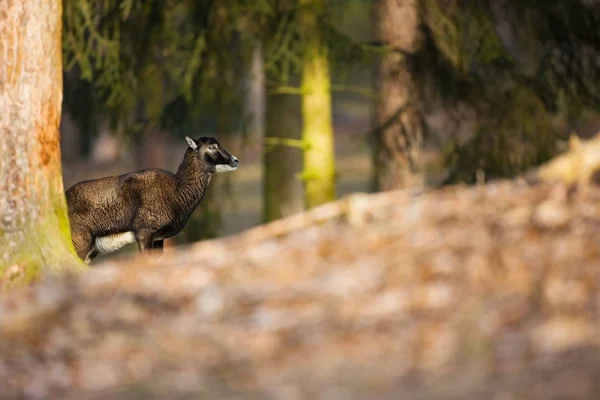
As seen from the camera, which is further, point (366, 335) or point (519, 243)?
point (519, 243)

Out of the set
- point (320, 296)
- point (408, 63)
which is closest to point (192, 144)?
point (408, 63)

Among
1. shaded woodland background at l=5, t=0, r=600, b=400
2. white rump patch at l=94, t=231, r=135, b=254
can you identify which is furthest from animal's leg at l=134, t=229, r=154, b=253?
shaded woodland background at l=5, t=0, r=600, b=400

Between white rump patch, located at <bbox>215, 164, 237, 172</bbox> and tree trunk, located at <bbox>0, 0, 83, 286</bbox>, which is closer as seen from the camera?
tree trunk, located at <bbox>0, 0, 83, 286</bbox>

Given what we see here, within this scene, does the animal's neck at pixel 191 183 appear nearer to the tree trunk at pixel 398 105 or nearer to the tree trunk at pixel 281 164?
the tree trunk at pixel 398 105

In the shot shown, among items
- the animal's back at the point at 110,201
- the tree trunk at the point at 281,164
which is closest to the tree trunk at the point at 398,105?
the tree trunk at the point at 281,164

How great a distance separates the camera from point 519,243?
737cm

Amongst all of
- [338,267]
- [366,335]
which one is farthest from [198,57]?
[366,335]

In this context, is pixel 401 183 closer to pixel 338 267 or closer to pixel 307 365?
pixel 338 267

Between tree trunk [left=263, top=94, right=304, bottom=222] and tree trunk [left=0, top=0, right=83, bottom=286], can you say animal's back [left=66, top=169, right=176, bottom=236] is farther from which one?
tree trunk [left=263, top=94, right=304, bottom=222]

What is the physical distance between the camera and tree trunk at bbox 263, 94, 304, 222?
59.7 feet

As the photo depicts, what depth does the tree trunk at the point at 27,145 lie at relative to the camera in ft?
34.0

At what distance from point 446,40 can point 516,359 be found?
31.4 feet

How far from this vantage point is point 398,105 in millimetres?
15594

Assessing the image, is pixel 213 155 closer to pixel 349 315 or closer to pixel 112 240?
pixel 112 240
